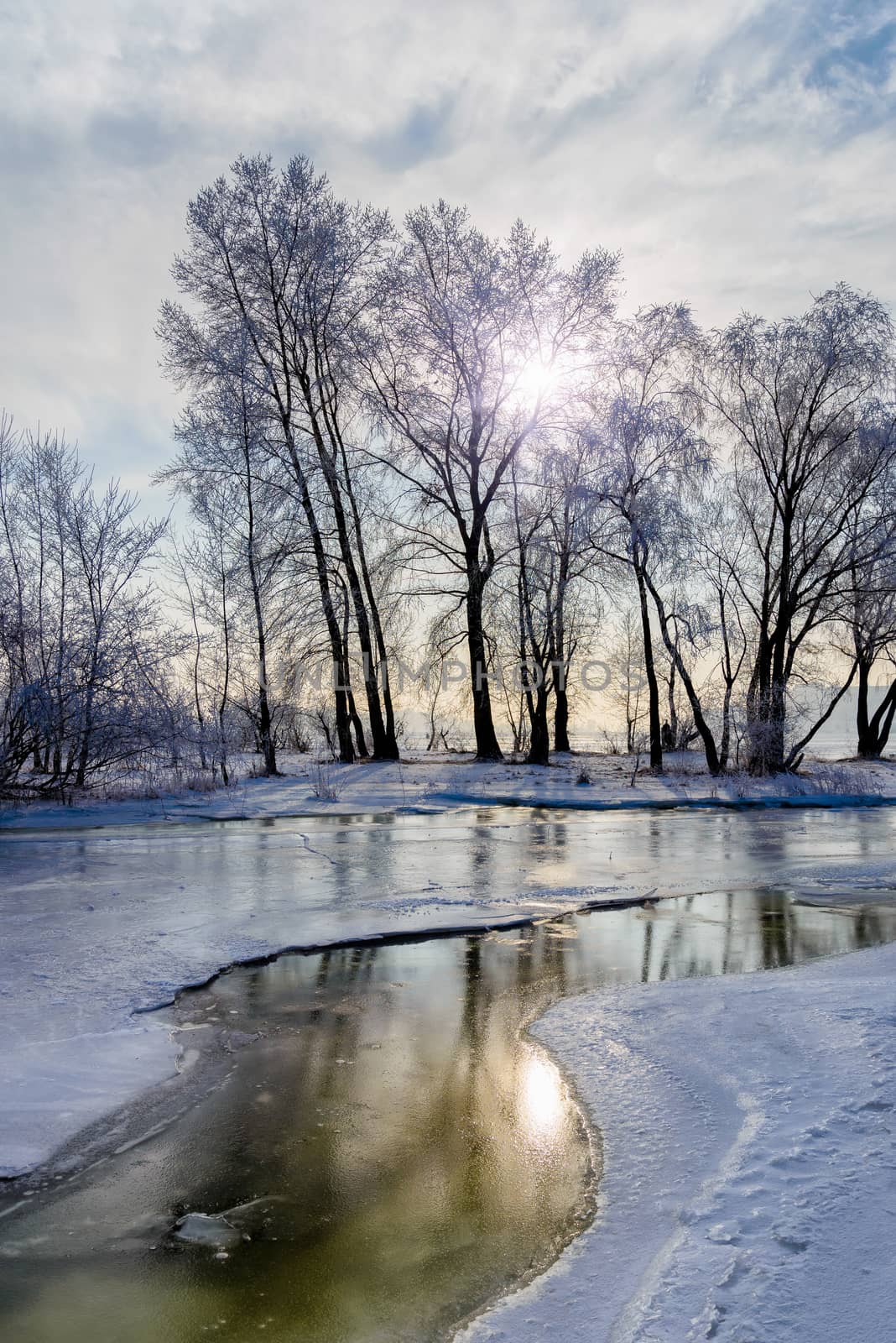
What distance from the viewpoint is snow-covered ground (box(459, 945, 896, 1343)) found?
263 cm

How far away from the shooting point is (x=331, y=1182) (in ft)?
11.5

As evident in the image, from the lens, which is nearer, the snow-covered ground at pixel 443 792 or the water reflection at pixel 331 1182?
the water reflection at pixel 331 1182

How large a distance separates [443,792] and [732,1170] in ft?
48.9

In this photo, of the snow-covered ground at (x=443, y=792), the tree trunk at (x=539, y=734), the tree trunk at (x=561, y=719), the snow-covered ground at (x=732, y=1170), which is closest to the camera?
the snow-covered ground at (x=732, y=1170)

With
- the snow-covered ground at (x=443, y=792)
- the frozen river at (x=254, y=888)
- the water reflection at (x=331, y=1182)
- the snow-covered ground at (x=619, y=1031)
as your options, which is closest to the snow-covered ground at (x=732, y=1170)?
the snow-covered ground at (x=619, y=1031)

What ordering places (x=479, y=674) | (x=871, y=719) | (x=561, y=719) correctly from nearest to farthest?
1. (x=479, y=674)
2. (x=561, y=719)
3. (x=871, y=719)

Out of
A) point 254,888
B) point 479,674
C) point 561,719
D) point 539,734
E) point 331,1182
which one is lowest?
point 331,1182

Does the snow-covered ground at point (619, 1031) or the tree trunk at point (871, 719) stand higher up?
the tree trunk at point (871, 719)

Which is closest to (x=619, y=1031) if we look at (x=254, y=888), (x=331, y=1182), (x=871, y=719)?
(x=331, y=1182)

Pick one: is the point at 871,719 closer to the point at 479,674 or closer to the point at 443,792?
the point at 479,674

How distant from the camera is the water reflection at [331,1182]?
2.79 metres

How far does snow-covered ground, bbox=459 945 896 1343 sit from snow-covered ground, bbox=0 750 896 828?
35.8ft

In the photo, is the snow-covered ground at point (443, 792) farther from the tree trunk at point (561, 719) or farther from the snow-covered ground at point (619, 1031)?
the tree trunk at point (561, 719)

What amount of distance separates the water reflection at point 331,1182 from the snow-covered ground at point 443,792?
980 cm
